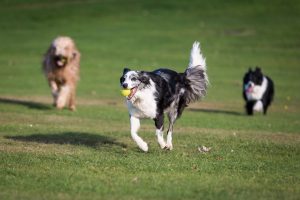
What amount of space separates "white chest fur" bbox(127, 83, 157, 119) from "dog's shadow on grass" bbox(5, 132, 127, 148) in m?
1.31

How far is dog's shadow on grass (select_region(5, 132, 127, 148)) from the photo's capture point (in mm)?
14094

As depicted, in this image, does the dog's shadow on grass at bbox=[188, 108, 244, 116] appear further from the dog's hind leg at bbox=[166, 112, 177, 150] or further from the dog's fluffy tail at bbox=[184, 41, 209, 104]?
the dog's hind leg at bbox=[166, 112, 177, 150]

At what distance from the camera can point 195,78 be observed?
14.5 m

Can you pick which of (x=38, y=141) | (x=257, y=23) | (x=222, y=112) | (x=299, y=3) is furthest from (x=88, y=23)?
(x=38, y=141)

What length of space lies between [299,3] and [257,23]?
747cm

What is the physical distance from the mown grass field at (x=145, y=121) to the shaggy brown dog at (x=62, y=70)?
0.54m

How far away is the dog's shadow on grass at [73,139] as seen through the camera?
14.1 meters

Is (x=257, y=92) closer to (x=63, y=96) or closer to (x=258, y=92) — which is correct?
A: (x=258, y=92)

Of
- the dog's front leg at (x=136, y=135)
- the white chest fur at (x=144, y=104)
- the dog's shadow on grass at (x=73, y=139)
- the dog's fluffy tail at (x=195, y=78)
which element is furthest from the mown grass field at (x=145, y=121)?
the dog's fluffy tail at (x=195, y=78)

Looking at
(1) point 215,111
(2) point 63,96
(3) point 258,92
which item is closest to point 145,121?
(2) point 63,96

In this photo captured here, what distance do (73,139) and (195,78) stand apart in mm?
2698

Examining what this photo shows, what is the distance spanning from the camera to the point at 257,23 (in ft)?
171

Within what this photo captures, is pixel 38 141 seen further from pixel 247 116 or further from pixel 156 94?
pixel 247 116

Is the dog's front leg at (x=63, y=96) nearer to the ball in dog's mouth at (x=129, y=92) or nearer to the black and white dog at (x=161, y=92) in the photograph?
the black and white dog at (x=161, y=92)
